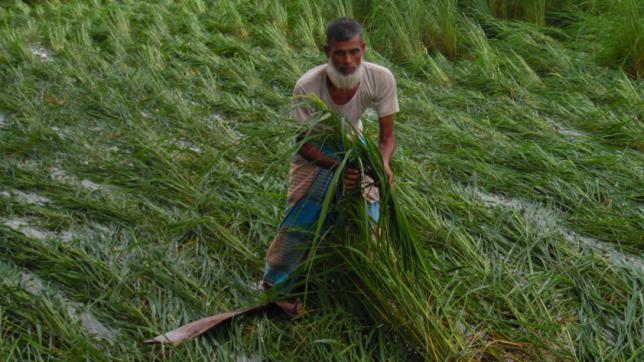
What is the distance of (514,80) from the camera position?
4809 millimetres

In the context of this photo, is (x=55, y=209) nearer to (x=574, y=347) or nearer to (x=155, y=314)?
(x=155, y=314)

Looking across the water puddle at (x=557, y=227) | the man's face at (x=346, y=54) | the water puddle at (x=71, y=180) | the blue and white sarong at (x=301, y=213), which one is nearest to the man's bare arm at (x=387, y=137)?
the blue and white sarong at (x=301, y=213)

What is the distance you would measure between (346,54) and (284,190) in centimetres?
118

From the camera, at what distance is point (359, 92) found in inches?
91.1

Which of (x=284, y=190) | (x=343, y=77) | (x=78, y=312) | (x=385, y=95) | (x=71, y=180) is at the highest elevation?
(x=343, y=77)

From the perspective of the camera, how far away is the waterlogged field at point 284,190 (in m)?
2.31

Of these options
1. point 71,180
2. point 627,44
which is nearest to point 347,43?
point 71,180

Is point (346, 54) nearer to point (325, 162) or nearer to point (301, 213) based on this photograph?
point (325, 162)

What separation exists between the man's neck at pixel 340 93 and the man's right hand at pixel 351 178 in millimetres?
228

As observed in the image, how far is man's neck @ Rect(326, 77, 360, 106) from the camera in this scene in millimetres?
2297

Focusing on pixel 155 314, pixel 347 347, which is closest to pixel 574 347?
pixel 347 347

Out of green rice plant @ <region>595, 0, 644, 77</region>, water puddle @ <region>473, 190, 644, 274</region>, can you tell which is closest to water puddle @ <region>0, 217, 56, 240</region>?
water puddle @ <region>473, 190, 644, 274</region>

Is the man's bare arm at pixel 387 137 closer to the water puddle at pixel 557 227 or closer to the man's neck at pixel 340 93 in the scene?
the man's neck at pixel 340 93

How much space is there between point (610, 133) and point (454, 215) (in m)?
1.32
